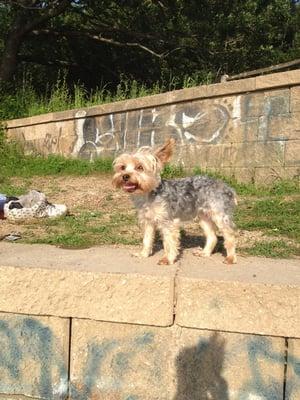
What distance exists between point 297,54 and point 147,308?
18953mm

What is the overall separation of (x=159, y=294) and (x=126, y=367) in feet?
2.06

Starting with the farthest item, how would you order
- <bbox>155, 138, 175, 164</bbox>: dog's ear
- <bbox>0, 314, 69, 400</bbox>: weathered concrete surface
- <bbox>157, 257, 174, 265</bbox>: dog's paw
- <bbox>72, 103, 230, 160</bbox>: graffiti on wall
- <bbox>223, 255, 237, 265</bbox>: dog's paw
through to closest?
<bbox>72, 103, 230, 160</bbox>: graffiti on wall
<bbox>155, 138, 175, 164</bbox>: dog's ear
<bbox>223, 255, 237, 265</bbox>: dog's paw
<bbox>157, 257, 174, 265</bbox>: dog's paw
<bbox>0, 314, 69, 400</bbox>: weathered concrete surface

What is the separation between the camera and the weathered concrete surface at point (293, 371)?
3.20 metres

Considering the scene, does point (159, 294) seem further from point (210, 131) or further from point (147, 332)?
point (210, 131)

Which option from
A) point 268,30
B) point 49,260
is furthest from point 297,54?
point 49,260

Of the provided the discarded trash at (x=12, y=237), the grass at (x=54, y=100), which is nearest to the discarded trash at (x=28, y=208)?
the discarded trash at (x=12, y=237)

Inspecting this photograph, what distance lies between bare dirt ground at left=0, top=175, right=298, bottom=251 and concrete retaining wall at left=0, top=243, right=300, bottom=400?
1341 millimetres

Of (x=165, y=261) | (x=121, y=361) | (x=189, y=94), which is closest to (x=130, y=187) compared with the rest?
(x=165, y=261)

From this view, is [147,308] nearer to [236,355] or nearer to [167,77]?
[236,355]

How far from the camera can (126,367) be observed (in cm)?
348

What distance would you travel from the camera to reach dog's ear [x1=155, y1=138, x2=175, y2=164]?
432 cm

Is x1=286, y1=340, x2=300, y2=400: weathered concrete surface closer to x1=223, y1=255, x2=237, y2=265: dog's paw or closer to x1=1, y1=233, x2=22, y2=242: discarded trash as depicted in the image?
x1=223, y1=255, x2=237, y2=265: dog's paw

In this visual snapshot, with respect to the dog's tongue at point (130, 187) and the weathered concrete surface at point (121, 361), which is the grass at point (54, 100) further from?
the weathered concrete surface at point (121, 361)

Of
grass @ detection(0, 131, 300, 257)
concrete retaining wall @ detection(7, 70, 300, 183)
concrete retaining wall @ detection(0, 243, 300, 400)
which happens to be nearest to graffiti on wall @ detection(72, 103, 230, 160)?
concrete retaining wall @ detection(7, 70, 300, 183)
